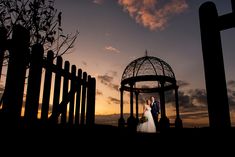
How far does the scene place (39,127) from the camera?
3.29 meters

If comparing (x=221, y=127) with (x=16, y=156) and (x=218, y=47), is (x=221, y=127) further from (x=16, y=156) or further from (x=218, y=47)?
(x=16, y=156)

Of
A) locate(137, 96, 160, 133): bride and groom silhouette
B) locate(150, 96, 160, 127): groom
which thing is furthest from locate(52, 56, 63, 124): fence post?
locate(150, 96, 160, 127): groom

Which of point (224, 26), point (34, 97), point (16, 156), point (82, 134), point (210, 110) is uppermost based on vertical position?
point (224, 26)

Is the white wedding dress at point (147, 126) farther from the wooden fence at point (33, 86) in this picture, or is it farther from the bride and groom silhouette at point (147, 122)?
the wooden fence at point (33, 86)

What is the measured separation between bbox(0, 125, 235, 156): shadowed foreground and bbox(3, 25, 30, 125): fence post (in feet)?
1.98

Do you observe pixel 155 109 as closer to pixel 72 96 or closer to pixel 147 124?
pixel 147 124

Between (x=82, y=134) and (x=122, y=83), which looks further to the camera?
(x=122, y=83)

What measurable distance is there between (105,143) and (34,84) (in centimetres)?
191

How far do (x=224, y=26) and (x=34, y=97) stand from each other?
3501mm

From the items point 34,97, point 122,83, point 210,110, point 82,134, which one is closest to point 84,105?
point 34,97

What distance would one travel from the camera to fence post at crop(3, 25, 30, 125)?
3729mm

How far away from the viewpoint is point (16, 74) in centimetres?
385

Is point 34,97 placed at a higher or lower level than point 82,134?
higher

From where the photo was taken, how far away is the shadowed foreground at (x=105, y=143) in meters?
2.70
